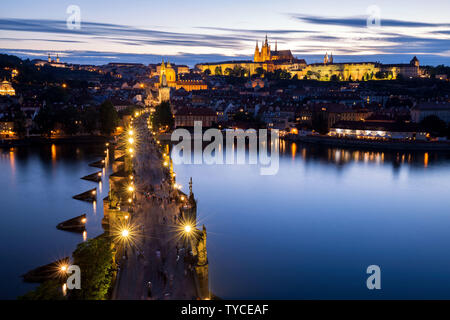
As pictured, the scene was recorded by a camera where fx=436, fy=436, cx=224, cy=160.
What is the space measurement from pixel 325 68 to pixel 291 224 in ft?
179

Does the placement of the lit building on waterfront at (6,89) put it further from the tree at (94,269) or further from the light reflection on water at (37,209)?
the tree at (94,269)

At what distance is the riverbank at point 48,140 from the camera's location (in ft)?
76.5

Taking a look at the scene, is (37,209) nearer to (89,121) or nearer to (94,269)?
(94,269)

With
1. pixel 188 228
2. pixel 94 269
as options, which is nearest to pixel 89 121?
pixel 188 228

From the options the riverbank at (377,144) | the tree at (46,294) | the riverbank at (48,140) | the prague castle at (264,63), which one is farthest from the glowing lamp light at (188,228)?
the prague castle at (264,63)

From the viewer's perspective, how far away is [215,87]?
178 feet

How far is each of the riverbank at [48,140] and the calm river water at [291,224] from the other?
4.34 meters

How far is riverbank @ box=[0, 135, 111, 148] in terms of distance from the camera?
23.3 metres

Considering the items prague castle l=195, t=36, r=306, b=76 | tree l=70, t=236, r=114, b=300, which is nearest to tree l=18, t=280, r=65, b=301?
tree l=70, t=236, r=114, b=300

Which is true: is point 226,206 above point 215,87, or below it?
below

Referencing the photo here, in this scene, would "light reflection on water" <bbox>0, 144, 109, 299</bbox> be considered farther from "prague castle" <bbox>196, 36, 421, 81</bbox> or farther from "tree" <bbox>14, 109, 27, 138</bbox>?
"prague castle" <bbox>196, 36, 421, 81</bbox>

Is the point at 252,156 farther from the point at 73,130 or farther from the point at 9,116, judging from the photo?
the point at 9,116

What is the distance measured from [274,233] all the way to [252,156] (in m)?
11.7
